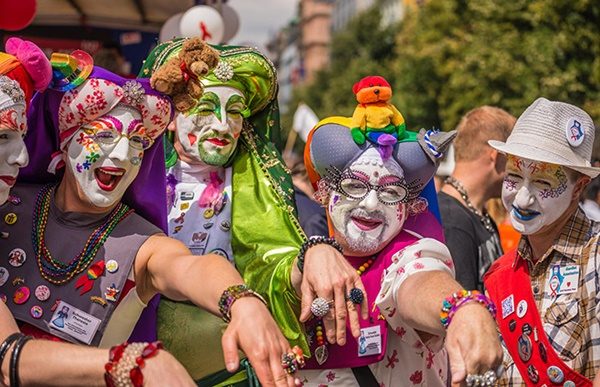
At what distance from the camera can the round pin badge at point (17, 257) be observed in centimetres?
286

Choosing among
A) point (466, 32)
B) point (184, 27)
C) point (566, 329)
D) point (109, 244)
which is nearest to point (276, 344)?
point (109, 244)

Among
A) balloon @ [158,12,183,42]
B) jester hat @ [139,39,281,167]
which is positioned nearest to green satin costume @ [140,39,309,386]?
jester hat @ [139,39,281,167]

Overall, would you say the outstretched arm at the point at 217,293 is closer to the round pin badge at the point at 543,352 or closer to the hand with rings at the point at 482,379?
the hand with rings at the point at 482,379

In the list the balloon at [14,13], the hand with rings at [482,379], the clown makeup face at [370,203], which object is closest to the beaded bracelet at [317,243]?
the clown makeup face at [370,203]

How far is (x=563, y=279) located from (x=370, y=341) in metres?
0.72

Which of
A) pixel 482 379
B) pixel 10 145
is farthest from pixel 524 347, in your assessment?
pixel 10 145

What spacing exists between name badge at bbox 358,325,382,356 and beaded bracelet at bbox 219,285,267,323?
0.97 m

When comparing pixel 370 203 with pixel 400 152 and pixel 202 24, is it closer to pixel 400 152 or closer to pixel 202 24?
pixel 400 152

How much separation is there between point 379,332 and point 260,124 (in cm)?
105

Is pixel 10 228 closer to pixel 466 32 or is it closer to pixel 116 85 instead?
pixel 116 85

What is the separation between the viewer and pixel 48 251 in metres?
2.88

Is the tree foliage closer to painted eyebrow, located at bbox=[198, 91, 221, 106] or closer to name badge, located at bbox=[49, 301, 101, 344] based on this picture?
painted eyebrow, located at bbox=[198, 91, 221, 106]

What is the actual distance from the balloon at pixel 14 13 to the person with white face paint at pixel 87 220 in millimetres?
639

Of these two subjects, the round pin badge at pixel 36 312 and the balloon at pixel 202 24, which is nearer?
the round pin badge at pixel 36 312
